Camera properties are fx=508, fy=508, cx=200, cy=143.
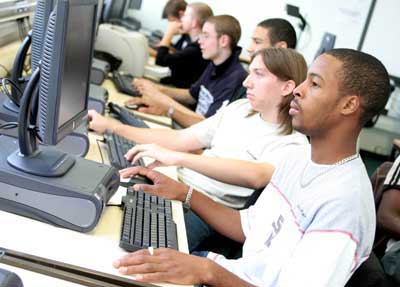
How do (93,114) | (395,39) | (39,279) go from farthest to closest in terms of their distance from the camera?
(395,39) → (93,114) → (39,279)

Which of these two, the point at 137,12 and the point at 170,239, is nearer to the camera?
the point at 170,239

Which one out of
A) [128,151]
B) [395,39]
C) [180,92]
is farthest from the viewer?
[395,39]

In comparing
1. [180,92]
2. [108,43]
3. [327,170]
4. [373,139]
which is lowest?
[373,139]

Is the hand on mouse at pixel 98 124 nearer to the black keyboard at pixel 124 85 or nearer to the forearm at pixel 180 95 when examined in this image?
the black keyboard at pixel 124 85

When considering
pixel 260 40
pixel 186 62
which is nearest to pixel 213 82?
pixel 260 40

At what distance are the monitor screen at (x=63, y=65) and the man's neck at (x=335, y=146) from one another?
0.62 m

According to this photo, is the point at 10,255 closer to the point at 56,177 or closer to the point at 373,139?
the point at 56,177

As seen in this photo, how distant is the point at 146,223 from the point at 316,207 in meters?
0.42

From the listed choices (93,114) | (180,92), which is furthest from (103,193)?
(180,92)

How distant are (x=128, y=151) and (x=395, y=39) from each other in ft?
13.2

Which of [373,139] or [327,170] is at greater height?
[327,170]

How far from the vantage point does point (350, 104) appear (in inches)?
48.4

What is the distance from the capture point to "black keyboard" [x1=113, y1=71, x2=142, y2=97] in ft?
9.29

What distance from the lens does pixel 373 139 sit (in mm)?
5184
